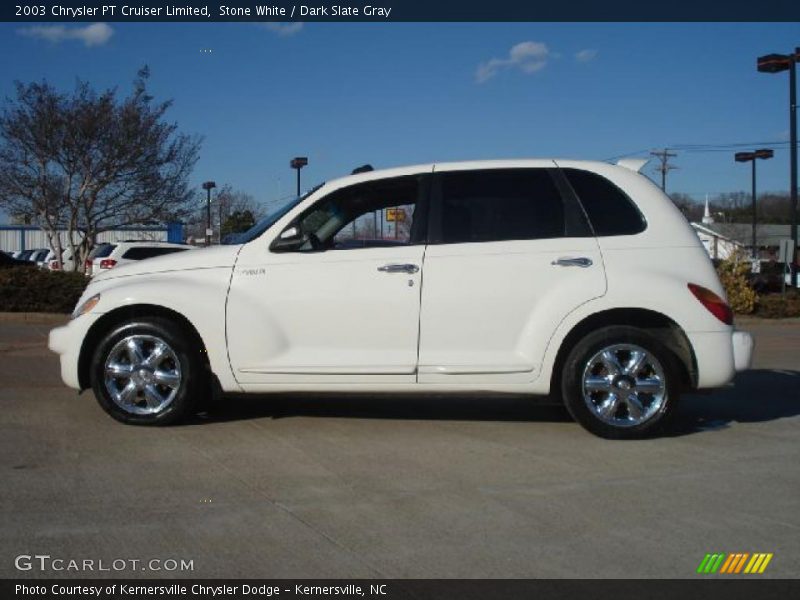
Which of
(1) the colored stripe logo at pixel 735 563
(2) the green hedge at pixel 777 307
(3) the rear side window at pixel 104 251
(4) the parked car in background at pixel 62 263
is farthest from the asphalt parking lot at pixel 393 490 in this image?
(3) the rear side window at pixel 104 251

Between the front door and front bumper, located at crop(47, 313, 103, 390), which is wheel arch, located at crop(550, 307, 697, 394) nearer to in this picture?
the front door

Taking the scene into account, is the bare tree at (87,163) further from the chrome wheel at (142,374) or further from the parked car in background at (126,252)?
the chrome wheel at (142,374)

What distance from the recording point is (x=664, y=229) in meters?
6.22

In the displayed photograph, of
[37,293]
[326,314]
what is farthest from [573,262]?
[37,293]

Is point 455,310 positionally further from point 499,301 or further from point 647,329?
point 647,329

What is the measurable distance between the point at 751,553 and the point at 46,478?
3880 millimetres

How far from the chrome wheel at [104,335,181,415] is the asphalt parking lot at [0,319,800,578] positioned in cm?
22

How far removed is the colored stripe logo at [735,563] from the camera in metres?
3.89

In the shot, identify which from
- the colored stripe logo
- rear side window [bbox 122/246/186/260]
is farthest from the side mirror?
rear side window [bbox 122/246/186/260]

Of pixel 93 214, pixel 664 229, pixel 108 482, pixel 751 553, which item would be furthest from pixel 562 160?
pixel 93 214

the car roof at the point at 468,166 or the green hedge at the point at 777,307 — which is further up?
the car roof at the point at 468,166

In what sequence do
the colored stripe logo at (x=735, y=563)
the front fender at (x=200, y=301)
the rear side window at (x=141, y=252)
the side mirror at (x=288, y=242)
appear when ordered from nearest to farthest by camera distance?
the colored stripe logo at (x=735, y=563), the front fender at (x=200, y=301), the side mirror at (x=288, y=242), the rear side window at (x=141, y=252)

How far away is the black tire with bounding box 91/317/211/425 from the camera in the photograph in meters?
6.21

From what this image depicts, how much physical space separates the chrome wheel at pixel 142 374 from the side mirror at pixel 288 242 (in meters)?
1.05
